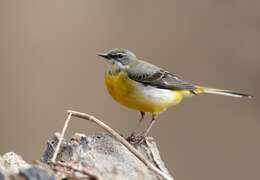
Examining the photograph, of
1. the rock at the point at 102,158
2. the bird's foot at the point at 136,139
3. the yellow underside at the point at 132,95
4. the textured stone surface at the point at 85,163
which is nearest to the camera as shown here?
the textured stone surface at the point at 85,163

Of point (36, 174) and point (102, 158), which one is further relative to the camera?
point (102, 158)

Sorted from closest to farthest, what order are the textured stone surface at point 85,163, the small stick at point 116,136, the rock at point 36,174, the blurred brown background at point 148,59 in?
the rock at point 36,174, the textured stone surface at point 85,163, the small stick at point 116,136, the blurred brown background at point 148,59

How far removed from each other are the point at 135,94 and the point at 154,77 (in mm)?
464

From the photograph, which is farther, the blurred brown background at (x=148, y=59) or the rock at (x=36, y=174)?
the blurred brown background at (x=148, y=59)

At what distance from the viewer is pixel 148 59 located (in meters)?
12.3

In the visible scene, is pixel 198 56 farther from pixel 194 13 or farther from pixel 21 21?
pixel 21 21

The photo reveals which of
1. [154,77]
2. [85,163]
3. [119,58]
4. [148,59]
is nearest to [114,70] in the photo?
[119,58]

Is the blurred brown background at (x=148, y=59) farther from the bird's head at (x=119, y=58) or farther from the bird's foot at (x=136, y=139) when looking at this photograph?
the bird's foot at (x=136, y=139)

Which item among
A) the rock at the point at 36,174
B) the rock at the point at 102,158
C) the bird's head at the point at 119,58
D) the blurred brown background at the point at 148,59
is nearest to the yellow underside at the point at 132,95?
the bird's head at the point at 119,58

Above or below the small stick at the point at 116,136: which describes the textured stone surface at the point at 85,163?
below

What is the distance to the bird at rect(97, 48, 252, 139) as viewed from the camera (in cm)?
683

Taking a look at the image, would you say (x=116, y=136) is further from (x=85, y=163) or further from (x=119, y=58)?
(x=119, y=58)

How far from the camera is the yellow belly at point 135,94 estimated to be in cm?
680

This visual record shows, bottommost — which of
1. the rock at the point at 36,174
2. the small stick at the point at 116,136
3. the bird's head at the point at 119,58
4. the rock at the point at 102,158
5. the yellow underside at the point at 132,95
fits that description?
the rock at the point at 36,174
